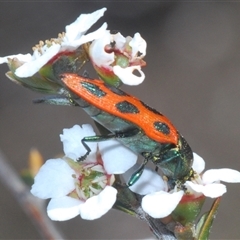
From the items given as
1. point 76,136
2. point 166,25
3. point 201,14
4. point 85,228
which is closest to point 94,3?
point 166,25

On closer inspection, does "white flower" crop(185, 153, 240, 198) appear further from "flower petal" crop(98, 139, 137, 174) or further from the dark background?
the dark background

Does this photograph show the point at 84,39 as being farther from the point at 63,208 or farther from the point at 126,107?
the point at 63,208

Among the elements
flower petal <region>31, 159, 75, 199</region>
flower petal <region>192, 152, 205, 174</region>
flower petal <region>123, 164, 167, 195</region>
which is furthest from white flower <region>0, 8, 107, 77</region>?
flower petal <region>192, 152, 205, 174</region>

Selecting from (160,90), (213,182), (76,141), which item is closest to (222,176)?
(213,182)

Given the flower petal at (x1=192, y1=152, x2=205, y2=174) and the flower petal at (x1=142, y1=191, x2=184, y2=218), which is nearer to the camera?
the flower petal at (x1=142, y1=191, x2=184, y2=218)

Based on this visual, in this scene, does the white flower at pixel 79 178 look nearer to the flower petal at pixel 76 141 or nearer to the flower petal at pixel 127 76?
the flower petal at pixel 76 141
